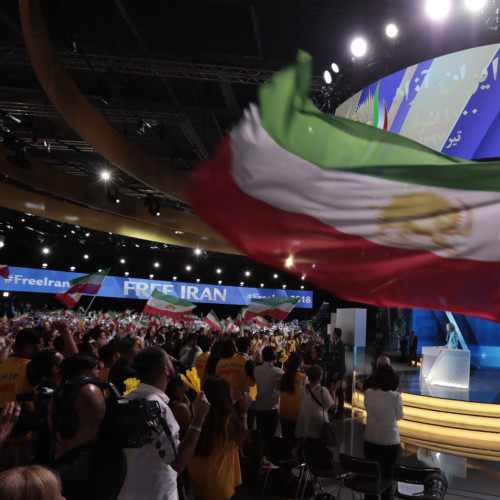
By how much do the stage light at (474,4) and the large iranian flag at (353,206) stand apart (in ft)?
30.0

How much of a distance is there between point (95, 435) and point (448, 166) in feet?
6.50

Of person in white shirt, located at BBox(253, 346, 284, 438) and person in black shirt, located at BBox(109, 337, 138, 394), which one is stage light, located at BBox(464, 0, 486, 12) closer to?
person in white shirt, located at BBox(253, 346, 284, 438)

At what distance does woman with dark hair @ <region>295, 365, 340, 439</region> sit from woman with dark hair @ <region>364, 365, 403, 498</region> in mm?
635

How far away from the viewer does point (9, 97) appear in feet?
42.0

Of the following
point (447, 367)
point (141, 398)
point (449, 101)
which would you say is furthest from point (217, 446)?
point (447, 367)

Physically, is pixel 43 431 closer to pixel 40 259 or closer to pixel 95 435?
pixel 95 435

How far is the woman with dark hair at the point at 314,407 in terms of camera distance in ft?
20.8

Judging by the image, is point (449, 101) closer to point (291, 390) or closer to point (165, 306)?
point (291, 390)

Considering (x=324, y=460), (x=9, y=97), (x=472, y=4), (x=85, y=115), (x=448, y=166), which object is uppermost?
(x=472, y=4)

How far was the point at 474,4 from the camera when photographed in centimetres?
993

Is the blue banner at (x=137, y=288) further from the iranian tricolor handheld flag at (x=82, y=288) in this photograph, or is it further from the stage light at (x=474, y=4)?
the stage light at (x=474, y=4)

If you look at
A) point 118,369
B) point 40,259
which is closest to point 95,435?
point 118,369

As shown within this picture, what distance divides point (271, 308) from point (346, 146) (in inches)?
507

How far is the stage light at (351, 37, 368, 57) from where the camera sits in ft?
33.6
